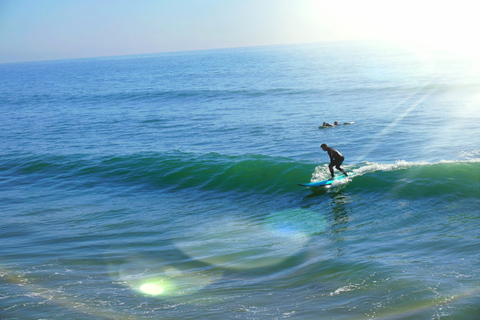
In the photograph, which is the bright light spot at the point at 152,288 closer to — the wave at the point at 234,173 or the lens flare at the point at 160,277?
the lens flare at the point at 160,277

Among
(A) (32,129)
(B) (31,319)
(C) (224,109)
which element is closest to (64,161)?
(A) (32,129)

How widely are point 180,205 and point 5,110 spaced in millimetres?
41661

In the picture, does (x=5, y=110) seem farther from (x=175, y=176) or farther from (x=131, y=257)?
(x=131, y=257)

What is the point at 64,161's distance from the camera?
76.6ft

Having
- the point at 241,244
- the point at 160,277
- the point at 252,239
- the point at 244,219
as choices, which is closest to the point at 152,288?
the point at 160,277

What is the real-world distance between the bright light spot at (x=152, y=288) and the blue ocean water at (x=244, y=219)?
0.04 meters

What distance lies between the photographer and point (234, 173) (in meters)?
19.5

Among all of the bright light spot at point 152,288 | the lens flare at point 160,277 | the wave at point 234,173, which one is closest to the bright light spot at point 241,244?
the lens flare at point 160,277

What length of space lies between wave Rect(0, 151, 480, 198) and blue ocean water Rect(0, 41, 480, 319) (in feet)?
0.32

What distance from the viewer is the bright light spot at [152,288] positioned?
29.3 feet

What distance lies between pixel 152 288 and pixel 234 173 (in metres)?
10.7

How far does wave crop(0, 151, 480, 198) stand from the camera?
16266 millimetres

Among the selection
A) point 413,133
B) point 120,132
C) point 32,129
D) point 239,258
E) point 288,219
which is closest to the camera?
point 239,258

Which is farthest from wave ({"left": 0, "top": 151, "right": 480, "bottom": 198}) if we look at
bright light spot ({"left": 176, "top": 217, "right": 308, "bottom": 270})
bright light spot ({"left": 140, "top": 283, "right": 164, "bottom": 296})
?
bright light spot ({"left": 140, "top": 283, "right": 164, "bottom": 296})
